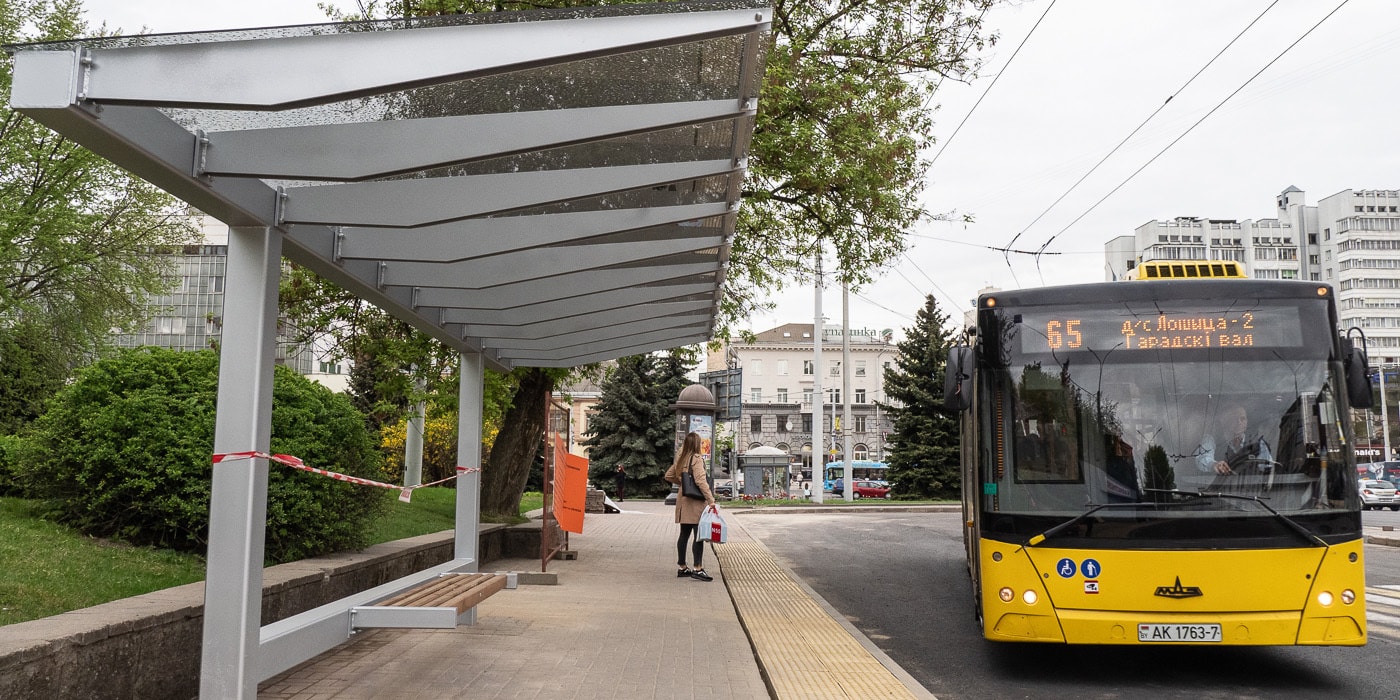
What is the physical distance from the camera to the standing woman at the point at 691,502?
1256cm

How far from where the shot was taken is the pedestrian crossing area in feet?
29.7

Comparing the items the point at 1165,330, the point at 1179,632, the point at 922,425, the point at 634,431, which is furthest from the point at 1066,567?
the point at 634,431

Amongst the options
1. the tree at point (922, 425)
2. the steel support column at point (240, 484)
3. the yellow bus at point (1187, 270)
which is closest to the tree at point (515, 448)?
the yellow bus at point (1187, 270)

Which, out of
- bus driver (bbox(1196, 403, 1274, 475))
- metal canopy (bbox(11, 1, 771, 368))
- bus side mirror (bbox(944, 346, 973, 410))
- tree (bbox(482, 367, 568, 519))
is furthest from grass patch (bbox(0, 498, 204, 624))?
tree (bbox(482, 367, 568, 519))

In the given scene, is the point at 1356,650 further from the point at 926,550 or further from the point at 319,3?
the point at 319,3

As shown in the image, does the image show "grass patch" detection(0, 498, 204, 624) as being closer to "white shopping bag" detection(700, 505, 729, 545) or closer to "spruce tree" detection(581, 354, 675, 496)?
"white shopping bag" detection(700, 505, 729, 545)

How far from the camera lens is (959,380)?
7.66 meters

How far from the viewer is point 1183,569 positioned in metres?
6.68

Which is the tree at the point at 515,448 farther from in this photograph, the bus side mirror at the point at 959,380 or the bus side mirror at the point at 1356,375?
the bus side mirror at the point at 1356,375

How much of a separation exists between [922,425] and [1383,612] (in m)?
A: 35.5

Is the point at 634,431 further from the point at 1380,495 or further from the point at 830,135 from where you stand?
the point at 830,135

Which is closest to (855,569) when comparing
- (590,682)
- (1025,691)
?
(1025,691)

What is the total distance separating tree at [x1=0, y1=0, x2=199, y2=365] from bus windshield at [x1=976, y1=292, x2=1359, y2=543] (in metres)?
22.2

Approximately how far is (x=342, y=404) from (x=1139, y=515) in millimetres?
6365
